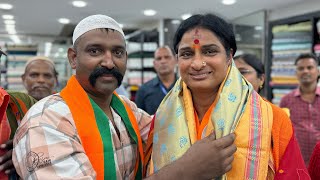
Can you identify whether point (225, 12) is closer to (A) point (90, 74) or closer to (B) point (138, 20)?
(B) point (138, 20)

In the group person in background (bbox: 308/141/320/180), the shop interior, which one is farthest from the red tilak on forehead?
the shop interior

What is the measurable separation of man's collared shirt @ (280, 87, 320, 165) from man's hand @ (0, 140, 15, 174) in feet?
9.25

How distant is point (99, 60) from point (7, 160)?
1.75 ft

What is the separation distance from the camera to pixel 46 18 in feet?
22.3

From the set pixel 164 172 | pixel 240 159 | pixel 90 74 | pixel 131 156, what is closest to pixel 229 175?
pixel 240 159

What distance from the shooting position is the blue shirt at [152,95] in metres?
3.47

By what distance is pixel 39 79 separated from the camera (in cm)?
269

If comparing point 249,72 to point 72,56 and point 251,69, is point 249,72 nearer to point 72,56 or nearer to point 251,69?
point 251,69

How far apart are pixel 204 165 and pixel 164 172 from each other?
0.14 meters

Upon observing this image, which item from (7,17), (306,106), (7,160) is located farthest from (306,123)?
(7,17)

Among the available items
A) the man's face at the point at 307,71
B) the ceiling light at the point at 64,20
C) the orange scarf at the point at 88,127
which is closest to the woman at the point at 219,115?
the orange scarf at the point at 88,127

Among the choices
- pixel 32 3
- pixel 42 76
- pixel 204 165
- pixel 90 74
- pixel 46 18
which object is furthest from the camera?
pixel 46 18

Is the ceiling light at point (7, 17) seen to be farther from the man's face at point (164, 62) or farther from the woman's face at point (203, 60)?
the woman's face at point (203, 60)

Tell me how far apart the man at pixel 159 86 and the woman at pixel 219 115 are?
2.02 m
